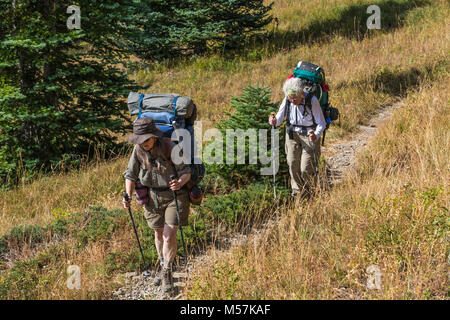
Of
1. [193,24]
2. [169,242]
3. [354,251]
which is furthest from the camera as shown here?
[193,24]

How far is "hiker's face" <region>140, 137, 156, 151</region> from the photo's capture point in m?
3.81

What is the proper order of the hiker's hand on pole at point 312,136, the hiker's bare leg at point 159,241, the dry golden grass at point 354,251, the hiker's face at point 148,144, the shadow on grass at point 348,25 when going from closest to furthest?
the dry golden grass at point 354,251 < the hiker's face at point 148,144 < the hiker's bare leg at point 159,241 < the hiker's hand on pole at point 312,136 < the shadow on grass at point 348,25

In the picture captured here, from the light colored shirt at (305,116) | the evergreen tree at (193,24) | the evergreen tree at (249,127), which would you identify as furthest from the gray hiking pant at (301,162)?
the evergreen tree at (193,24)

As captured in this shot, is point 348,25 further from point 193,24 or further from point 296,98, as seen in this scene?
point 296,98

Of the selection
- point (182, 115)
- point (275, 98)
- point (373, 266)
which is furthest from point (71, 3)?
point (373, 266)

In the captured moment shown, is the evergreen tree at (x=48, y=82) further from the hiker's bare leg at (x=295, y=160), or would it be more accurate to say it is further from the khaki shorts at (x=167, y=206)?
the khaki shorts at (x=167, y=206)

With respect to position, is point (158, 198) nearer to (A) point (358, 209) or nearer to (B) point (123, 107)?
(A) point (358, 209)

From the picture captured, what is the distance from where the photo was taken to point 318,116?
5.35 meters

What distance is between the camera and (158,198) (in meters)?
4.14

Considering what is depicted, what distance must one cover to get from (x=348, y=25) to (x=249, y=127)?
35.1 feet

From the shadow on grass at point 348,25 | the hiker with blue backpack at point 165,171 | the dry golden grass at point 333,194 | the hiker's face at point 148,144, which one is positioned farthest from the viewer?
the shadow on grass at point 348,25

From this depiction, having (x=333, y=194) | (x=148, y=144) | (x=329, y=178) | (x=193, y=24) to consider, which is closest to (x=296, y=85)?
(x=333, y=194)

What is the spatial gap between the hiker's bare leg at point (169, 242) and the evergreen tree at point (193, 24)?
1022 cm

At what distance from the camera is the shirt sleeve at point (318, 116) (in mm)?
5281
